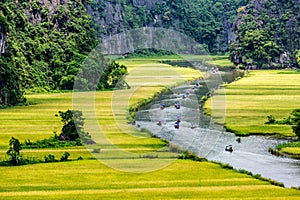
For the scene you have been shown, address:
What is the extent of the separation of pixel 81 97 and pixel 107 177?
180 ft

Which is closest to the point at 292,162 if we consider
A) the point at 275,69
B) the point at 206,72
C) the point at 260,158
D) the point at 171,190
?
the point at 260,158

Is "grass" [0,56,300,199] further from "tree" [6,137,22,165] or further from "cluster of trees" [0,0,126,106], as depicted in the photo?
"cluster of trees" [0,0,126,106]

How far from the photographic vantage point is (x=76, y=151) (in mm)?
60219

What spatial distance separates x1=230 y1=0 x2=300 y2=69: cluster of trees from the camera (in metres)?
179

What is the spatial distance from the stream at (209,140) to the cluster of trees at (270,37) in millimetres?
79192

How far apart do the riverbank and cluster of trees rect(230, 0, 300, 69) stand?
147 feet

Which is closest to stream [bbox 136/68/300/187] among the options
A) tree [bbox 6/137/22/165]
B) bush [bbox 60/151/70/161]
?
bush [bbox 60/151/70/161]

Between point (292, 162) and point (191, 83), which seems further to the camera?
point (191, 83)

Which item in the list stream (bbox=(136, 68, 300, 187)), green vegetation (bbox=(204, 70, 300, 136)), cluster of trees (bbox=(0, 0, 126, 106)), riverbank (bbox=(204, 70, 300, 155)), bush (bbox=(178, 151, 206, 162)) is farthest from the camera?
cluster of trees (bbox=(0, 0, 126, 106))

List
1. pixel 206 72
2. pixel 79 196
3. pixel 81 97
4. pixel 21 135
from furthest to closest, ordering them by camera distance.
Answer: pixel 206 72 < pixel 81 97 < pixel 21 135 < pixel 79 196

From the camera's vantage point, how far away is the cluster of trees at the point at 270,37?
587 feet

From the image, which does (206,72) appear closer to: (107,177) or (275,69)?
(275,69)

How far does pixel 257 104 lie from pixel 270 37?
9954 centimetres

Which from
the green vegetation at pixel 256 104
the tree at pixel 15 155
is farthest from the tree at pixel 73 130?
the green vegetation at pixel 256 104
